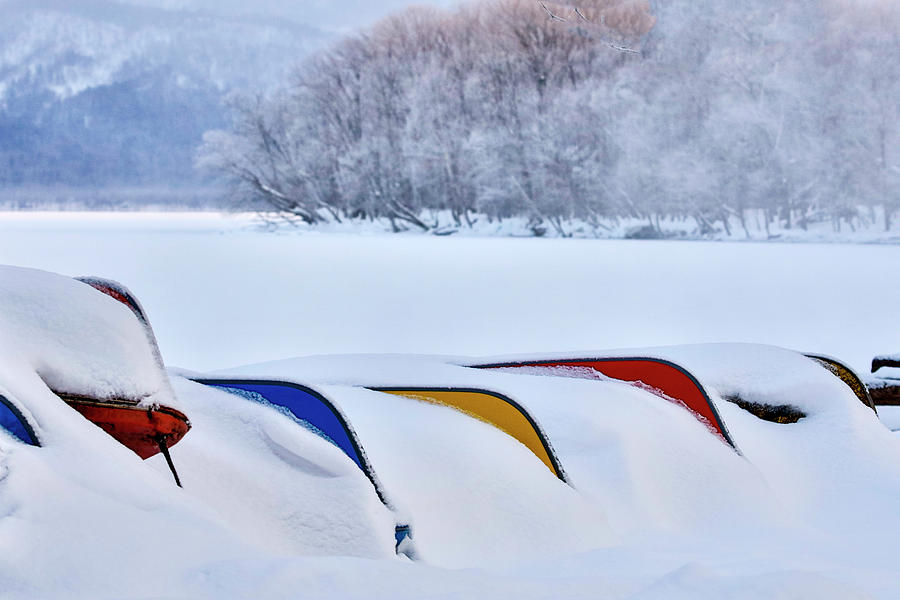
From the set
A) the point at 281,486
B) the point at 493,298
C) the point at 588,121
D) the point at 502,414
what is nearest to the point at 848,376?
the point at 502,414

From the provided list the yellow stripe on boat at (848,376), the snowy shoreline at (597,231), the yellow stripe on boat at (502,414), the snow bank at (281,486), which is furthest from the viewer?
the snowy shoreline at (597,231)

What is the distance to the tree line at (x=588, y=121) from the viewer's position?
77.4 feet

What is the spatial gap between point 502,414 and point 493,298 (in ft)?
29.5

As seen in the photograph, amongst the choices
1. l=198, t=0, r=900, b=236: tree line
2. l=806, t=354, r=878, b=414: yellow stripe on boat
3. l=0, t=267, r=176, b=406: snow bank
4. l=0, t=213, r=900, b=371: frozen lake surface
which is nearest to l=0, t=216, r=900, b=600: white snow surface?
l=0, t=267, r=176, b=406: snow bank

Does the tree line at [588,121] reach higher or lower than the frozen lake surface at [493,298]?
higher

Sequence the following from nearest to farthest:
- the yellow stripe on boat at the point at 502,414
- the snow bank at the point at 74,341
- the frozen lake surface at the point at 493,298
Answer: the snow bank at the point at 74,341 < the yellow stripe on boat at the point at 502,414 < the frozen lake surface at the point at 493,298

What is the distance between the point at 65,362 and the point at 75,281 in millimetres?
172

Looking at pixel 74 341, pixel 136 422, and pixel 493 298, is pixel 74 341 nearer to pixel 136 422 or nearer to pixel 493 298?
pixel 136 422

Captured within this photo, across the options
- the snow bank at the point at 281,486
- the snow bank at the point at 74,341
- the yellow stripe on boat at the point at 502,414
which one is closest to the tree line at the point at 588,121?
the yellow stripe on boat at the point at 502,414

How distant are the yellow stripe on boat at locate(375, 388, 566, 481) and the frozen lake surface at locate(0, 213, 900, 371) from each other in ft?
14.2

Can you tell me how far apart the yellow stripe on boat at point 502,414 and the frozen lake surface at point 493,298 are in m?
4.32

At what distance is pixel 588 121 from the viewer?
87.0 feet

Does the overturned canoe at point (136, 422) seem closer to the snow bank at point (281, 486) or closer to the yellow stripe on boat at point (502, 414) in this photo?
the snow bank at point (281, 486)

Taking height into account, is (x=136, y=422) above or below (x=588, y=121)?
below
